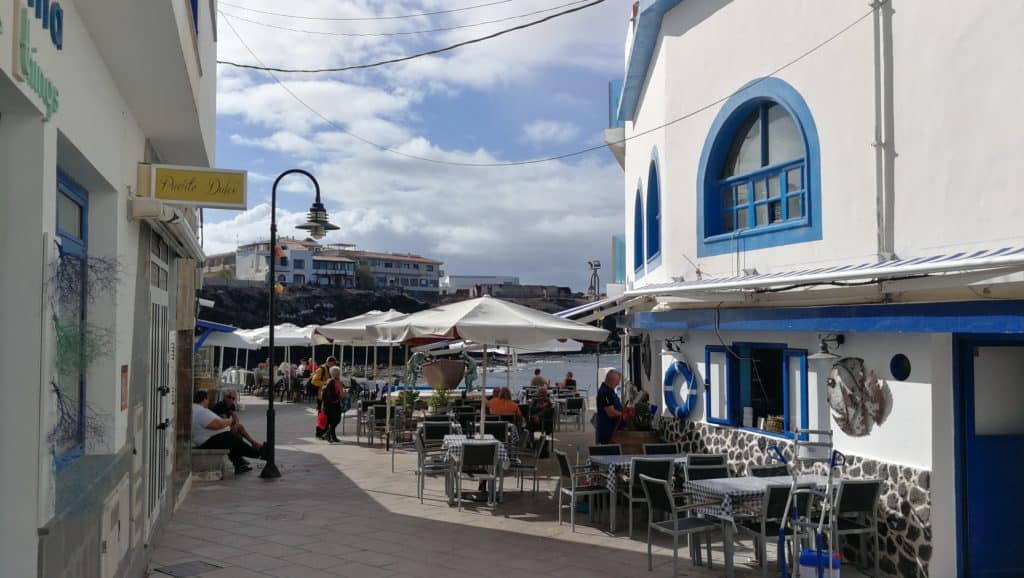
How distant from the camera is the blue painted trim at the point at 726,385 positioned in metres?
11.0

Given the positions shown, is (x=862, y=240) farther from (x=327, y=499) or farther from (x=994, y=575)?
(x=327, y=499)

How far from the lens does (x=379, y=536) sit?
9172 mm

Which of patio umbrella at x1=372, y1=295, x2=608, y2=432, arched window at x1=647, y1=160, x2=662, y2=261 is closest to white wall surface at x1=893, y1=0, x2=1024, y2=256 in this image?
patio umbrella at x1=372, y1=295, x2=608, y2=432

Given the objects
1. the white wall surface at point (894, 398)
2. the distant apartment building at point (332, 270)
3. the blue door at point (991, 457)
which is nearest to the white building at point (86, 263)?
the white wall surface at point (894, 398)

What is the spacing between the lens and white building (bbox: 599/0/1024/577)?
695 centimetres

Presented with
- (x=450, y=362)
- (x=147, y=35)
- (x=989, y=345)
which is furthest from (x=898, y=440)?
(x=450, y=362)

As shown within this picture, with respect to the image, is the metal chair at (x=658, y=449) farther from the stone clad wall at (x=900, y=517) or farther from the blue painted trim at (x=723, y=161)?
the blue painted trim at (x=723, y=161)

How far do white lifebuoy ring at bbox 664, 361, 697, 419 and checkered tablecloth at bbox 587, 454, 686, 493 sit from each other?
2029 mm

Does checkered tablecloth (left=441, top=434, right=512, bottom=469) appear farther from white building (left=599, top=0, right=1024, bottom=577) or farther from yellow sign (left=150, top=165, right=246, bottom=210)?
yellow sign (left=150, top=165, right=246, bottom=210)

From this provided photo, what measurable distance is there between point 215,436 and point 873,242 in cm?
963

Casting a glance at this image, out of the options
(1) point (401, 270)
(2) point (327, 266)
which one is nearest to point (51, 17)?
(2) point (327, 266)

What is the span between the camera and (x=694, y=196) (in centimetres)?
1160

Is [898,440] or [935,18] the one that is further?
[898,440]

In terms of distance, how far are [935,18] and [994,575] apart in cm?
489
